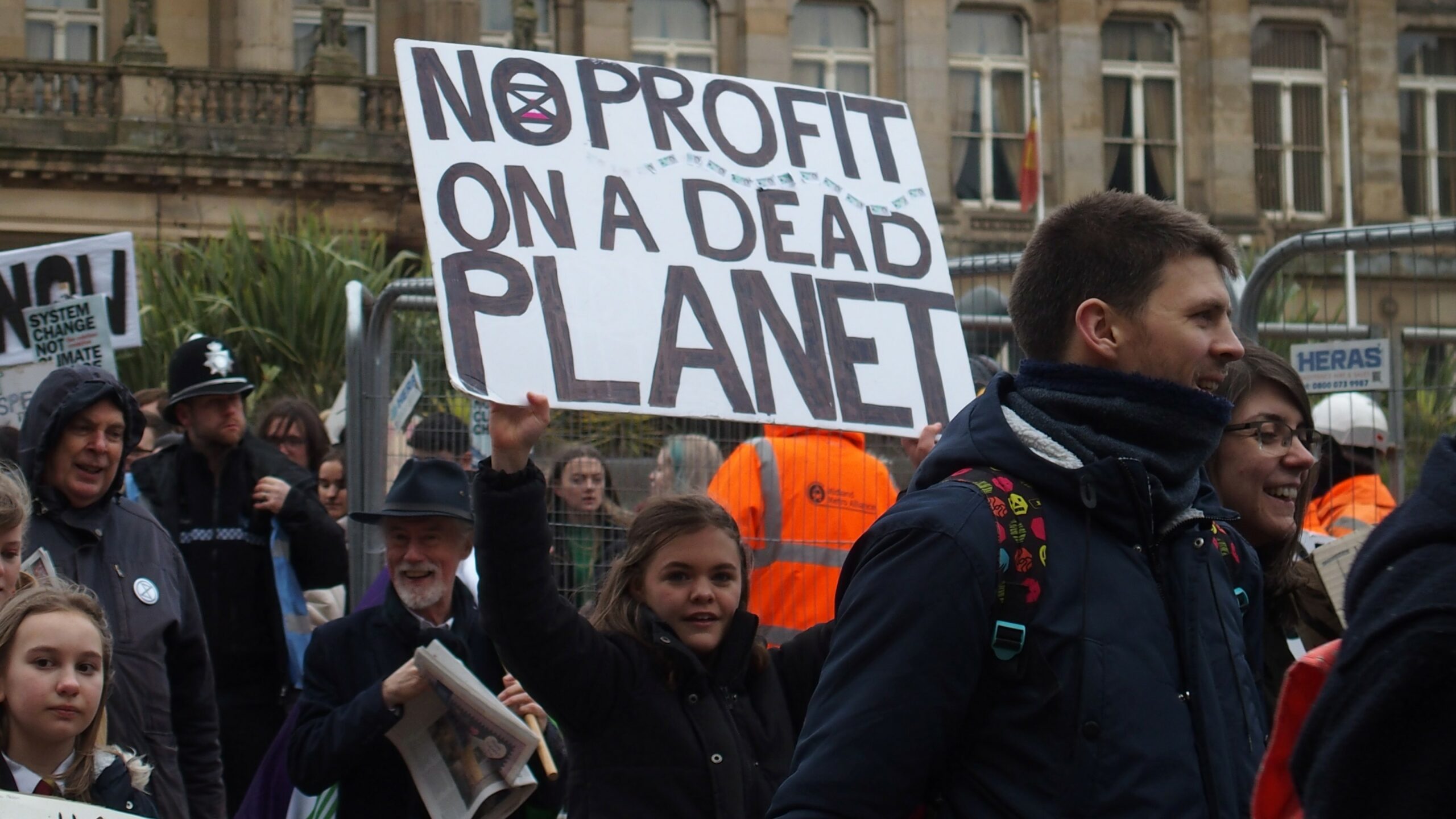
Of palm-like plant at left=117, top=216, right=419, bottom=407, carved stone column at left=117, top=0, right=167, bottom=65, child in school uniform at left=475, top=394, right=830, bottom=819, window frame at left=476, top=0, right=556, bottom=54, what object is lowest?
child in school uniform at left=475, top=394, right=830, bottom=819

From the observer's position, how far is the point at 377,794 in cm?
490

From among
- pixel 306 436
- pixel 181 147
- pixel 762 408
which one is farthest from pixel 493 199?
pixel 181 147

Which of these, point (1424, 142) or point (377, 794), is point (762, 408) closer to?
point (377, 794)

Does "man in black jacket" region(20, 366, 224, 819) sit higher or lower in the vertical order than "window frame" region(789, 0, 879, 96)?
lower

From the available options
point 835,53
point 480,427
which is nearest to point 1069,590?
point 480,427

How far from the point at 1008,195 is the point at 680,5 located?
549cm

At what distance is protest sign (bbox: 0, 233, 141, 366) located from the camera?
8.82m

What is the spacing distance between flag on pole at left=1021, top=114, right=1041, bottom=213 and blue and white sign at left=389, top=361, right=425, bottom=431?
19238 mm

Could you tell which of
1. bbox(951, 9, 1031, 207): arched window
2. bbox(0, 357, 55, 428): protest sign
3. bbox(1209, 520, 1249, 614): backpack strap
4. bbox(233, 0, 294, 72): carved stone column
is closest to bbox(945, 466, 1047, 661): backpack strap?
bbox(1209, 520, 1249, 614): backpack strap

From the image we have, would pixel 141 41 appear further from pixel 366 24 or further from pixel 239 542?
pixel 239 542

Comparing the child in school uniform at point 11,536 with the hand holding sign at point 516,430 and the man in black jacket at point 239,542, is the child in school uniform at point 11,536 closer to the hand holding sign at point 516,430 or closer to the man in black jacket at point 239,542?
the hand holding sign at point 516,430

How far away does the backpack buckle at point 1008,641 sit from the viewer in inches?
101

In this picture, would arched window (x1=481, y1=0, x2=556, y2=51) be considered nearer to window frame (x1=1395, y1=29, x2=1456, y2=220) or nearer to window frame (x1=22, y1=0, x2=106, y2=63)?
window frame (x1=22, y1=0, x2=106, y2=63)

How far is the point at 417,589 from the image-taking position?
5.11 m
